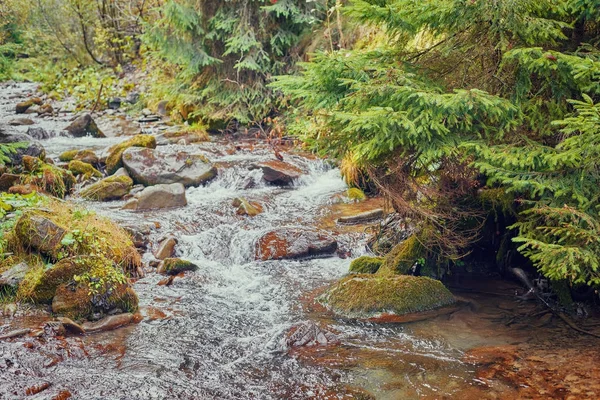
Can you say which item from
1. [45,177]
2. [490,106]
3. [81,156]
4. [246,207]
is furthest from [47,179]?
[490,106]

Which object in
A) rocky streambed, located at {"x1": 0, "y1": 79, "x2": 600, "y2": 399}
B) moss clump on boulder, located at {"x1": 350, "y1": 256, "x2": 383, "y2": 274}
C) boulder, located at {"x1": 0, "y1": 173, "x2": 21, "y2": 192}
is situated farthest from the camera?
boulder, located at {"x1": 0, "y1": 173, "x2": 21, "y2": 192}

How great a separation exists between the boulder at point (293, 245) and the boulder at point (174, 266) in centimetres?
112

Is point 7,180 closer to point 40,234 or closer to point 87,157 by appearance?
point 87,157

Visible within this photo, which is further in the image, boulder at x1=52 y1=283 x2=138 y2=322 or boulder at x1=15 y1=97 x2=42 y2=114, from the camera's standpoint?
boulder at x1=15 y1=97 x2=42 y2=114

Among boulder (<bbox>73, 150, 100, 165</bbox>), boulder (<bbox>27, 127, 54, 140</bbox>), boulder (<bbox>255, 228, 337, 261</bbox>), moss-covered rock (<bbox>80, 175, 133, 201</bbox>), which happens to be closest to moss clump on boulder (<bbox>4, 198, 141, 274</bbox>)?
boulder (<bbox>255, 228, 337, 261</bbox>)

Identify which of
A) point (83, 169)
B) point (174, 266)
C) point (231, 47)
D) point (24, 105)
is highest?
point (231, 47)

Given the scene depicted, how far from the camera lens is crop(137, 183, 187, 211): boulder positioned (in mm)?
10977

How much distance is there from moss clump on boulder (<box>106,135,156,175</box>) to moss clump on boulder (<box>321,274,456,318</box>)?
295 inches

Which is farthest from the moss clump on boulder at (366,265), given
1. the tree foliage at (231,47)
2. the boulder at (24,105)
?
the boulder at (24,105)

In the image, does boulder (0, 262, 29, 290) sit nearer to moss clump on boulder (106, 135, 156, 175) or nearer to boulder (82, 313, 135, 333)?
boulder (82, 313, 135, 333)

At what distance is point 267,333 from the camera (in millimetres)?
6359

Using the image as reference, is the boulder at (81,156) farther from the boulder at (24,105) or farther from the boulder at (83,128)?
the boulder at (24,105)

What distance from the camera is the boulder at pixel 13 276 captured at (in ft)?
22.5

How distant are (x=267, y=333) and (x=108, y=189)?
653cm
